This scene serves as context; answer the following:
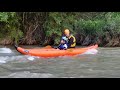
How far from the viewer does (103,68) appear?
8.02 meters

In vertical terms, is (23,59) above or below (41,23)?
below

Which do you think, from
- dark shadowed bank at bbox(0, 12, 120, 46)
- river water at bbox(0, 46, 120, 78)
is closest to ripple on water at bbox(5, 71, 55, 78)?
river water at bbox(0, 46, 120, 78)

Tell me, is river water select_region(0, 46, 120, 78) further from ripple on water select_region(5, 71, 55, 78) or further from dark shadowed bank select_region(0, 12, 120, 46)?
dark shadowed bank select_region(0, 12, 120, 46)

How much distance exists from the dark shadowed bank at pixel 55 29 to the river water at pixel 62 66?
2.40m

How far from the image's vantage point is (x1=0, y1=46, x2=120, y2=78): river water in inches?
277

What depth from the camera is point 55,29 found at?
43.2 ft

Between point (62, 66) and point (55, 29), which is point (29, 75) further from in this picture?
point (55, 29)

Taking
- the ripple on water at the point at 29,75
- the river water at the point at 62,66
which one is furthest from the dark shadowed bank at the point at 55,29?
the ripple on water at the point at 29,75

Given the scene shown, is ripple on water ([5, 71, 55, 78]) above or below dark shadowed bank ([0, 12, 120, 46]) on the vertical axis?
below

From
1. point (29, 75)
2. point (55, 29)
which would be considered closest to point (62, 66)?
point (29, 75)

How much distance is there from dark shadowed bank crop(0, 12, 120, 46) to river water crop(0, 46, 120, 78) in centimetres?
240
